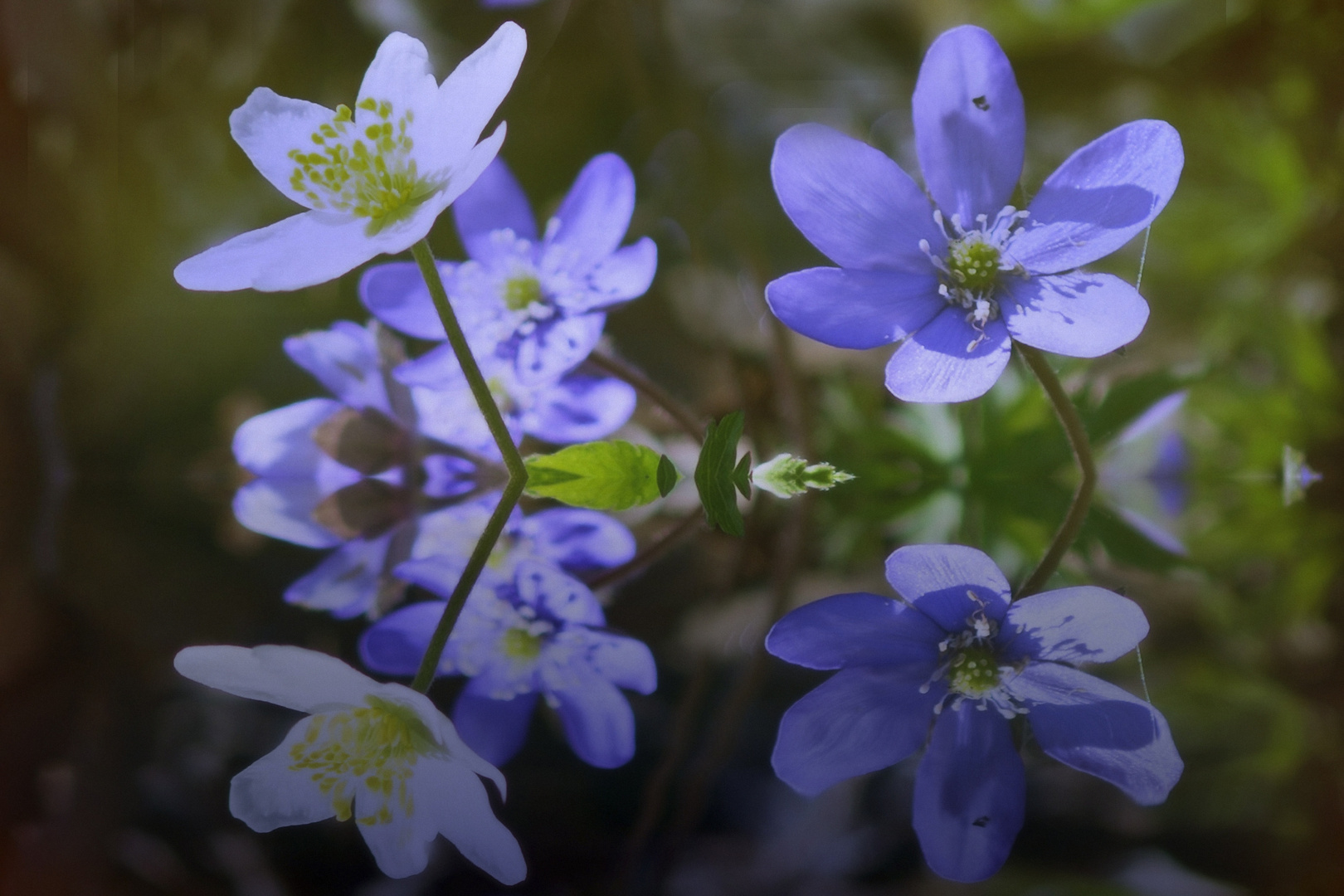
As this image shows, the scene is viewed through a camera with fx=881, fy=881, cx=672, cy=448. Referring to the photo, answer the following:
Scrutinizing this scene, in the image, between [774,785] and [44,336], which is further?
[44,336]

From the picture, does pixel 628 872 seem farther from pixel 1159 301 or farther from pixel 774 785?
pixel 1159 301

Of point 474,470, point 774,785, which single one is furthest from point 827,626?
point 474,470

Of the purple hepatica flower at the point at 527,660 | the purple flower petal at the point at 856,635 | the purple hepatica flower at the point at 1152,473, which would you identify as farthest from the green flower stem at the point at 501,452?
the purple hepatica flower at the point at 1152,473

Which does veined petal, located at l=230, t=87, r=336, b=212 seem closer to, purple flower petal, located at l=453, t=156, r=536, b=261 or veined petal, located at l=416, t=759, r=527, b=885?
purple flower petal, located at l=453, t=156, r=536, b=261

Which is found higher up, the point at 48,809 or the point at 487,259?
the point at 487,259

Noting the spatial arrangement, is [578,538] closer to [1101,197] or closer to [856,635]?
[856,635]

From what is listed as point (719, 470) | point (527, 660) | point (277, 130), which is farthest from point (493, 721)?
point (277, 130)
